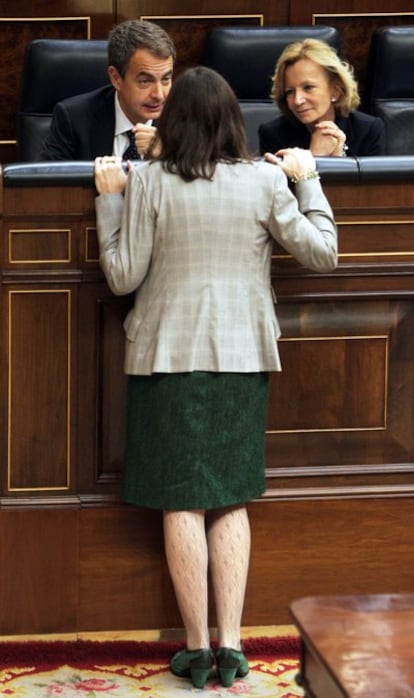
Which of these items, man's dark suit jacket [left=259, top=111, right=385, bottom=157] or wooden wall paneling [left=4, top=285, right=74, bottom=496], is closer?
wooden wall paneling [left=4, top=285, right=74, bottom=496]

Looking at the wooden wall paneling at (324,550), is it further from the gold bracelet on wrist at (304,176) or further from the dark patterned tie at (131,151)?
the dark patterned tie at (131,151)

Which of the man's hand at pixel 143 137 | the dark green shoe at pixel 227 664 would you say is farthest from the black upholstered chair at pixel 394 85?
the dark green shoe at pixel 227 664

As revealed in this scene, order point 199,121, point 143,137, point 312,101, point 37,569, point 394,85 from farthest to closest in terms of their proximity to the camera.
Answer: point 394,85 < point 312,101 < point 143,137 < point 37,569 < point 199,121

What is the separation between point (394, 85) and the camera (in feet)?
13.0

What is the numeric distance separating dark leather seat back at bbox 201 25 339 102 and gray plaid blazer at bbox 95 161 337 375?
4.58 feet

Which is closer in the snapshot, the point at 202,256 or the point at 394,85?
the point at 202,256

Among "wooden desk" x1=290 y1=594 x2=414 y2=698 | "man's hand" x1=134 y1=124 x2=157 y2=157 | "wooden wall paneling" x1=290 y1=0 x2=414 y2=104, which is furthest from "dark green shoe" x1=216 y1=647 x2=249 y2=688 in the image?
"wooden wall paneling" x1=290 y1=0 x2=414 y2=104

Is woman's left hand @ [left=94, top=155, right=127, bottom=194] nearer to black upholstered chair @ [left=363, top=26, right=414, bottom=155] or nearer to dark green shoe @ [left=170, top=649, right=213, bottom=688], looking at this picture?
dark green shoe @ [left=170, top=649, right=213, bottom=688]

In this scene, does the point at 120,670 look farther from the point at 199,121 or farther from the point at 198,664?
the point at 199,121

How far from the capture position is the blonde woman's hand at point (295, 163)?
2541mm

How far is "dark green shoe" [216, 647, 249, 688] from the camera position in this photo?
98.1 inches

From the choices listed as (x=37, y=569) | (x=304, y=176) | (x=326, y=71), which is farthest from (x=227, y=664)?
(x=326, y=71)

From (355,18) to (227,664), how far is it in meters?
2.20

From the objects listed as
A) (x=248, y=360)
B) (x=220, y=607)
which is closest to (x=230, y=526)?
(x=220, y=607)
